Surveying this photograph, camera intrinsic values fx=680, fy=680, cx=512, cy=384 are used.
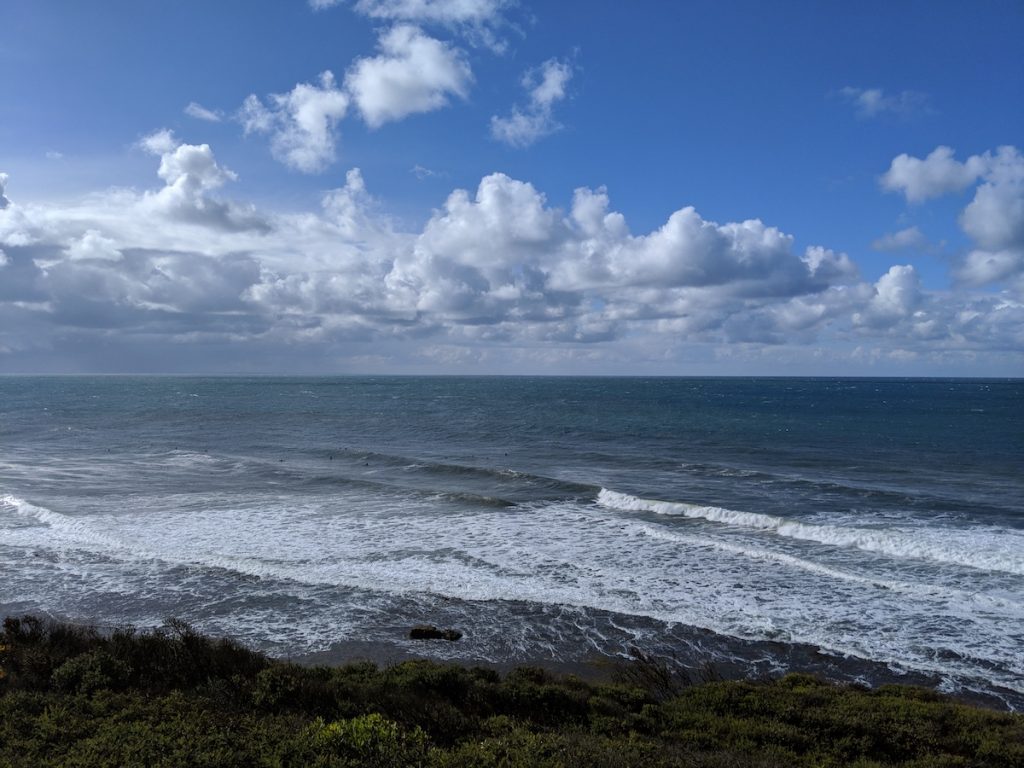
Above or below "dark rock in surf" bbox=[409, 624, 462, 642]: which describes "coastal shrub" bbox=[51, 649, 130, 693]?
above

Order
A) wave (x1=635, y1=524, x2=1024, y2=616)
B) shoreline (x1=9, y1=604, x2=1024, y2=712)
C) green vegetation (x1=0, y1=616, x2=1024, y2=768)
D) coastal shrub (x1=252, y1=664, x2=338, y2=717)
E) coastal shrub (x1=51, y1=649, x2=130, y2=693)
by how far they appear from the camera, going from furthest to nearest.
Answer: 1. wave (x1=635, y1=524, x2=1024, y2=616)
2. shoreline (x1=9, y1=604, x2=1024, y2=712)
3. coastal shrub (x1=51, y1=649, x2=130, y2=693)
4. coastal shrub (x1=252, y1=664, x2=338, y2=717)
5. green vegetation (x1=0, y1=616, x2=1024, y2=768)

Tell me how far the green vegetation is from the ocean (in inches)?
93.9

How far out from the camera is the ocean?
1568 cm

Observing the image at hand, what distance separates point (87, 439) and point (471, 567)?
47953 millimetres

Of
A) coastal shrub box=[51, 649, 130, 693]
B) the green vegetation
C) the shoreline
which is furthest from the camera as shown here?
the shoreline

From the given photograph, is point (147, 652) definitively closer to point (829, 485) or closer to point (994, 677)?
point (994, 677)

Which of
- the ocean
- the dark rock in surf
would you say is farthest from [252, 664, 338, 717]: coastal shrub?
the dark rock in surf

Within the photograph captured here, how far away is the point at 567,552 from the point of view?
75.8 feet

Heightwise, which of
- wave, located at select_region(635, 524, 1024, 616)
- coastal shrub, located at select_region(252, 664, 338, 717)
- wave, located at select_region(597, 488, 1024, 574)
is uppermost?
coastal shrub, located at select_region(252, 664, 338, 717)

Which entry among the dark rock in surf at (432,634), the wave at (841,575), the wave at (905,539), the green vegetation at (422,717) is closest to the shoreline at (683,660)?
the dark rock in surf at (432,634)

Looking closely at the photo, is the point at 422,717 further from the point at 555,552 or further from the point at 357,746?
the point at 555,552

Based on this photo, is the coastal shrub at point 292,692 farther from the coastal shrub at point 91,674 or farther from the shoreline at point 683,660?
the coastal shrub at point 91,674

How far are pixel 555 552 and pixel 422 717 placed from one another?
12.9m

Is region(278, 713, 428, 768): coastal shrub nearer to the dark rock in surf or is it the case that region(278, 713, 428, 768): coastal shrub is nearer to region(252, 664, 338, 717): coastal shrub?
region(252, 664, 338, 717): coastal shrub
